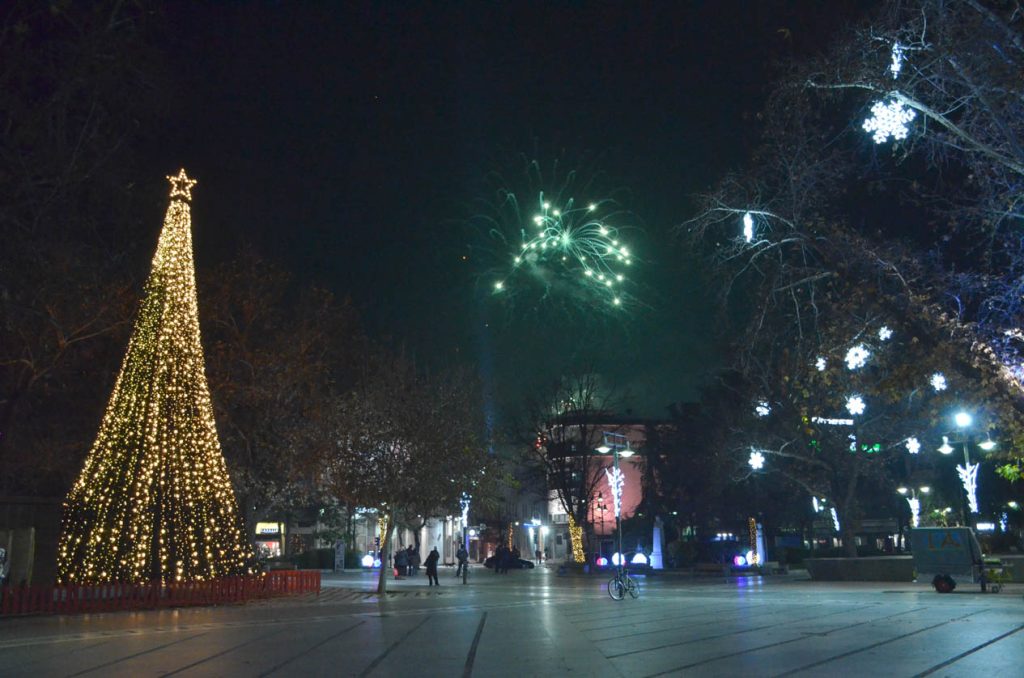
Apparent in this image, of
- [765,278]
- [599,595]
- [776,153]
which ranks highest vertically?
[776,153]

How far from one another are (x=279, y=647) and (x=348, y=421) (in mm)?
18037

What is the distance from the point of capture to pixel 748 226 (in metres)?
16.3

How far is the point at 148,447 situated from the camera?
76.2 ft

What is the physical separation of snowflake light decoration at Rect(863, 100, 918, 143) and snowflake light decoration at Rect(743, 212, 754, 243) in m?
2.53

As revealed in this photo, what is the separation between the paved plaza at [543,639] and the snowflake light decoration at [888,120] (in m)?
7.92

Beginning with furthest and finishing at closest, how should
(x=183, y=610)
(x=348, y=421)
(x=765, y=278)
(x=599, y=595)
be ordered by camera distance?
(x=348, y=421) → (x=599, y=595) → (x=183, y=610) → (x=765, y=278)

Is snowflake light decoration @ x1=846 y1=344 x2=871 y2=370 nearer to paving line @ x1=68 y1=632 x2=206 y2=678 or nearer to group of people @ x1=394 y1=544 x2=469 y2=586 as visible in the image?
paving line @ x1=68 y1=632 x2=206 y2=678

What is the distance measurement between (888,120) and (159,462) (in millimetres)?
19048

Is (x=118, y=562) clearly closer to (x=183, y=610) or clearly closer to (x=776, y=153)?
(x=183, y=610)

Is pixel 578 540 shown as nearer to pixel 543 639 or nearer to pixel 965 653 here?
pixel 543 639

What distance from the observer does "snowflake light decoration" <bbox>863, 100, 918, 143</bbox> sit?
565 inches

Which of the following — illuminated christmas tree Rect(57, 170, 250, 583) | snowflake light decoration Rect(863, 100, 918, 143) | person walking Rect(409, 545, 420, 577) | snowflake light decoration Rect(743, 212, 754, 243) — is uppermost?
snowflake light decoration Rect(863, 100, 918, 143)

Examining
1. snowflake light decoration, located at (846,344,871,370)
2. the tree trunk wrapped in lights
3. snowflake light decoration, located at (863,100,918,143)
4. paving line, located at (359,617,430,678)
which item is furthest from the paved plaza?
the tree trunk wrapped in lights

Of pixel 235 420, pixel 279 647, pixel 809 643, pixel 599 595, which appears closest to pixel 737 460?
pixel 599 595
